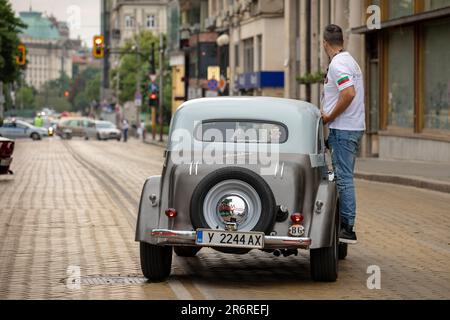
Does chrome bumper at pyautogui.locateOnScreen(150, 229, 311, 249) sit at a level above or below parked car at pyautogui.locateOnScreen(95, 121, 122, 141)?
above

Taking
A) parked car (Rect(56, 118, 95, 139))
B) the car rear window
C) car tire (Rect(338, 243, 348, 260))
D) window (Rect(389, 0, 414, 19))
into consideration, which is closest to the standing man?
car tire (Rect(338, 243, 348, 260))

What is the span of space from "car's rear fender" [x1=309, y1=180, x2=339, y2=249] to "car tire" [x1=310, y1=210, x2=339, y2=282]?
0.17m

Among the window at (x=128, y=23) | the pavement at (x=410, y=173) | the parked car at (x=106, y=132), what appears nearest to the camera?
the pavement at (x=410, y=173)

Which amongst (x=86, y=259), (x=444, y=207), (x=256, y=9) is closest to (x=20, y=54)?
(x=256, y=9)

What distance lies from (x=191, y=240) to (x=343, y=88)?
2.49 m

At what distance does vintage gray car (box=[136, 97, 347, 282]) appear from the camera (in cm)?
1045

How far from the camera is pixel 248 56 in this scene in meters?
65.8

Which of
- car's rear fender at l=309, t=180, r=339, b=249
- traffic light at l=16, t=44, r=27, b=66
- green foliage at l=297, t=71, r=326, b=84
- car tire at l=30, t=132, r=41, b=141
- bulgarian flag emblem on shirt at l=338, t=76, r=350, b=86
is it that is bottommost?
car tire at l=30, t=132, r=41, b=141

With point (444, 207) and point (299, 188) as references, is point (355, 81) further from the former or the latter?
point (444, 207)

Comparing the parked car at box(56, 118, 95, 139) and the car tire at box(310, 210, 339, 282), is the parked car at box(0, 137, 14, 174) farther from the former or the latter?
the parked car at box(56, 118, 95, 139)

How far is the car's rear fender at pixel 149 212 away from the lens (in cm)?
1067

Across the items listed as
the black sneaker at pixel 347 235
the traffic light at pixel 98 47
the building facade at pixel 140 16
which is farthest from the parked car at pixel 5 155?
the building facade at pixel 140 16

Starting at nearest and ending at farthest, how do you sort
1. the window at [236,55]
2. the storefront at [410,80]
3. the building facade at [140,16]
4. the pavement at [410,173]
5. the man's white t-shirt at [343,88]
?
the man's white t-shirt at [343,88]
the pavement at [410,173]
the storefront at [410,80]
the window at [236,55]
the building facade at [140,16]

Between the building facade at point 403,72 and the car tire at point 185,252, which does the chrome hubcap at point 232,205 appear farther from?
the building facade at point 403,72
